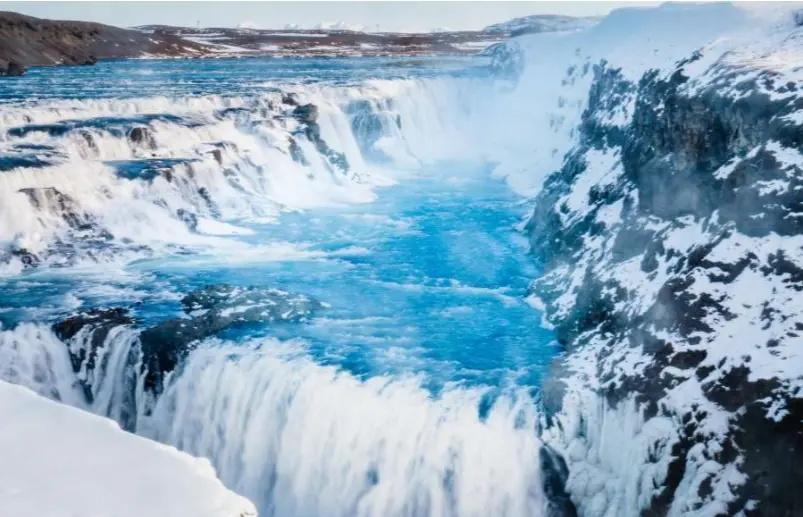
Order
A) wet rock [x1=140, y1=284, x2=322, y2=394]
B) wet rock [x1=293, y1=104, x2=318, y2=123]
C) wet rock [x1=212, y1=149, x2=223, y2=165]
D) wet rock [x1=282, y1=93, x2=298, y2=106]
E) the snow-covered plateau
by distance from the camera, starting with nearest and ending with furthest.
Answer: the snow-covered plateau, wet rock [x1=140, y1=284, x2=322, y2=394], wet rock [x1=212, y1=149, x2=223, y2=165], wet rock [x1=293, y1=104, x2=318, y2=123], wet rock [x1=282, y1=93, x2=298, y2=106]

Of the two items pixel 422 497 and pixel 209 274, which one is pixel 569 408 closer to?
pixel 422 497

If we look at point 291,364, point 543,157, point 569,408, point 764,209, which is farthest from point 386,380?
point 543,157

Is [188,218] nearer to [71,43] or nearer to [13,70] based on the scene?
[13,70]

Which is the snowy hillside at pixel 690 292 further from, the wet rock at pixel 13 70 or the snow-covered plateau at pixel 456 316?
the wet rock at pixel 13 70

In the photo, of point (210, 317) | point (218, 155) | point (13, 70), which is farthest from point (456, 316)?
point (13, 70)

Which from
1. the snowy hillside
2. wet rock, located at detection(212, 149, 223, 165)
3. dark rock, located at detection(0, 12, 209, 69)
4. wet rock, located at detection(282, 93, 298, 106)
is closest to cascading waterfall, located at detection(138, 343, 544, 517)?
the snowy hillside

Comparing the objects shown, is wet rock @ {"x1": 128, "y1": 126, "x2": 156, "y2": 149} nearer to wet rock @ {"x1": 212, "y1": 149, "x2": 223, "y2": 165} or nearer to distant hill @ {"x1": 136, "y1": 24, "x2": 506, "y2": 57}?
wet rock @ {"x1": 212, "y1": 149, "x2": 223, "y2": 165}

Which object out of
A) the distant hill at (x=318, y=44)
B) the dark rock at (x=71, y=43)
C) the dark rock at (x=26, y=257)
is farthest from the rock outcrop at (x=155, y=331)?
the distant hill at (x=318, y=44)
